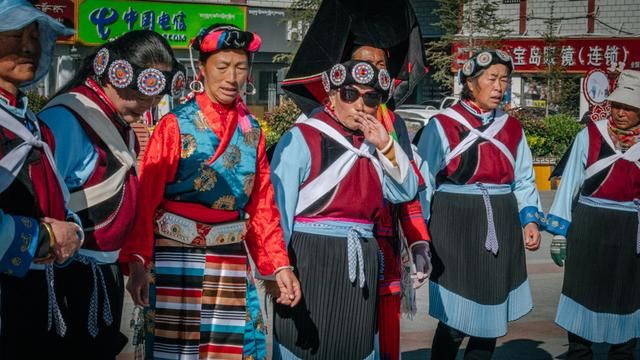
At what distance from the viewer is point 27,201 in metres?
3.13

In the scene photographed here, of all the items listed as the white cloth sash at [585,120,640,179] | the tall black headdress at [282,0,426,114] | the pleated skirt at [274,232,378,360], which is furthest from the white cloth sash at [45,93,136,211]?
the white cloth sash at [585,120,640,179]

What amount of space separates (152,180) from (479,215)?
8.24 ft

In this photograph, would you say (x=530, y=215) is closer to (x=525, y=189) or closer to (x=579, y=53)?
(x=525, y=189)

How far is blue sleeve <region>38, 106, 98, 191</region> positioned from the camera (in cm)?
364

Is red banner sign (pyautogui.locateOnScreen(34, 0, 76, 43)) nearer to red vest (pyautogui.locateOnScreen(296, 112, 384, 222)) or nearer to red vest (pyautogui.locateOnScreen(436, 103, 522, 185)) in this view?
red vest (pyautogui.locateOnScreen(436, 103, 522, 185))

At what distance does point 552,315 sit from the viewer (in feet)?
28.1

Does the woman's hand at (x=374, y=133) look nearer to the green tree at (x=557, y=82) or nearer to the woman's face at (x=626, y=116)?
the woman's face at (x=626, y=116)

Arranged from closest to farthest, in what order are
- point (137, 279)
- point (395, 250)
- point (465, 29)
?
1. point (137, 279)
2. point (395, 250)
3. point (465, 29)

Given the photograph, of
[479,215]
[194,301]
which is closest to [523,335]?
[479,215]

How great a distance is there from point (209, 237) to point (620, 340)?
333cm

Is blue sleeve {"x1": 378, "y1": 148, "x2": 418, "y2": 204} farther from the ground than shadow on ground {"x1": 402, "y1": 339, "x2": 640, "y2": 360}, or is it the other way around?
blue sleeve {"x1": 378, "y1": 148, "x2": 418, "y2": 204}

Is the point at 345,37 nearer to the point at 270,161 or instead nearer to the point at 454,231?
the point at 270,161

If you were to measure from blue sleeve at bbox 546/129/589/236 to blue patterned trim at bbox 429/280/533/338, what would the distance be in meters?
0.52

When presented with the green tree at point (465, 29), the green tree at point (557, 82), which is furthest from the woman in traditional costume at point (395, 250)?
the green tree at point (557, 82)
